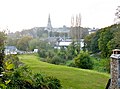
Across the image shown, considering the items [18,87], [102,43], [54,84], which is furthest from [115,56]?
[102,43]

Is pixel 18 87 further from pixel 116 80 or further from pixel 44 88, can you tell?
pixel 116 80

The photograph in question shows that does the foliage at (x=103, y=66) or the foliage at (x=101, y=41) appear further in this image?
the foliage at (x=101, y=41)

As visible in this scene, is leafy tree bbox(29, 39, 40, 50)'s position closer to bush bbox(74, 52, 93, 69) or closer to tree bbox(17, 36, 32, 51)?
tree bbox(17, 36, 32, 51)

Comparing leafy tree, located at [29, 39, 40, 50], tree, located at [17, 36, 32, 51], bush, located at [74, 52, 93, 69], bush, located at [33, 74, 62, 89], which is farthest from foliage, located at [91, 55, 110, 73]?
tree, located at [17, 36, 32, 51]

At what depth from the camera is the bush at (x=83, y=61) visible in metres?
35.8

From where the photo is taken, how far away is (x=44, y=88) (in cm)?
1120

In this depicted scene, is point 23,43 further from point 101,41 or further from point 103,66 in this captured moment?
point 103,66

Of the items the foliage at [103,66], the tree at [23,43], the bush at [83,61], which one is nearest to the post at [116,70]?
the foliage at [103,66]

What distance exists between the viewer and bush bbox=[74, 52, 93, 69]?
1410 inches

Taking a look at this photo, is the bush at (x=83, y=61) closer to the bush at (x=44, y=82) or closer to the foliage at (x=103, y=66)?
the foliage at (x=103, y=66)

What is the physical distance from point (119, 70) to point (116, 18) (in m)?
25.4

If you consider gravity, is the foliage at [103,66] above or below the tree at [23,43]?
below

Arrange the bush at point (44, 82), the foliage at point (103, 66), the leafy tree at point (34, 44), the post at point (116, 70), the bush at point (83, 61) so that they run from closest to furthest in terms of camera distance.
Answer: the post at point (116, 70)
the bush at point (44, 82)
the foliage at point (103, 66)
the bush at point (83, 61)
the leafy tree at point (34, 44)

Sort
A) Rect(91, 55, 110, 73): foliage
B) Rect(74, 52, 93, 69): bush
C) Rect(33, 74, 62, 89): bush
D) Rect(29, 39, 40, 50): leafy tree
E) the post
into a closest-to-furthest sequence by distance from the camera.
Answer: the post < Rect(33, 74, 62, 89): bush < Rect(91, 55, 110, 73): foliage < Rect(74, 52, 93, 69): bush < Rect(29, 39, 40, 50): leafy tree
